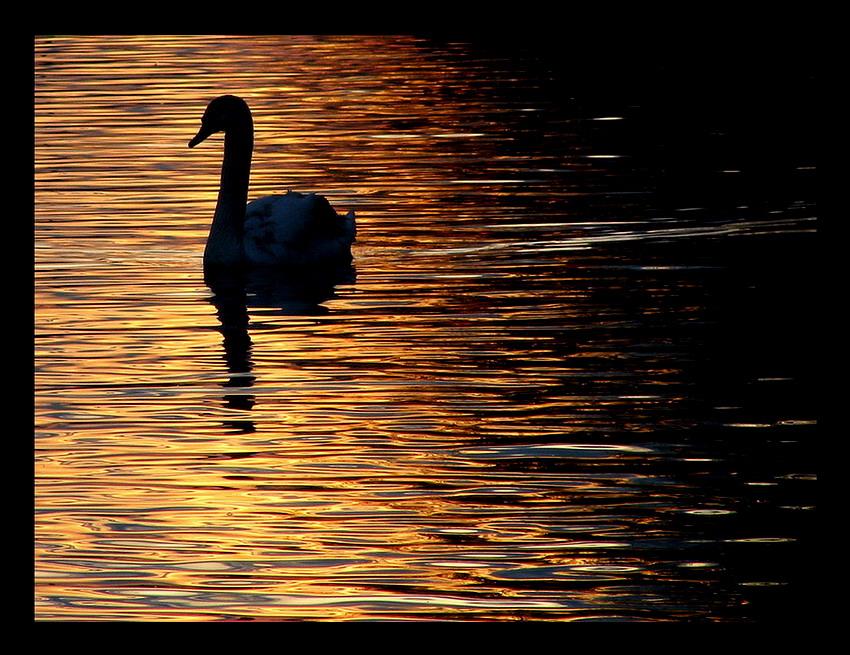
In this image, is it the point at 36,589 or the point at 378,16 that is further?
the point at 378,16

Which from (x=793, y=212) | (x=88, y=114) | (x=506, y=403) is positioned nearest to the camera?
(x=506, y=403)

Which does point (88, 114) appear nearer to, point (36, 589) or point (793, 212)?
point (793, 212)

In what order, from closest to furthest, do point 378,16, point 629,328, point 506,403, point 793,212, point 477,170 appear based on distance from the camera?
point 506,403 < point 629,328 < point 378,16 < point 793,212 < point 477,170

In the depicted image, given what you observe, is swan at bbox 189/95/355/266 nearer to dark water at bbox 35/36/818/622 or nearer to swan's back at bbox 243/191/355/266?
swan's back at bbox 243/191/355/266

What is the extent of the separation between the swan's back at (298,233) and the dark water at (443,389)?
0.31m

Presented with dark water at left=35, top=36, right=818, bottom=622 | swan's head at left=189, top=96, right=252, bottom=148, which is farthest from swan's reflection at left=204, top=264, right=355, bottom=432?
swan's head at left=189, top=96, right=252, bottom=148

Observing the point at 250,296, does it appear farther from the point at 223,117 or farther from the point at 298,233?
the point at 223,117

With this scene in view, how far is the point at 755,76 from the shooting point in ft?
98.5

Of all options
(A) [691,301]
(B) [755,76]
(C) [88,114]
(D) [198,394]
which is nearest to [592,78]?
(B) [755,76]

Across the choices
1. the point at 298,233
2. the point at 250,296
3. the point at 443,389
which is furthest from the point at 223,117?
the point at 443,389

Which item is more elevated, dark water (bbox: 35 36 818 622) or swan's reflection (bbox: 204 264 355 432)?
dark water (bbox: 35 36 818 622)

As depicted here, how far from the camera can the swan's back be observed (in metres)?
15.1

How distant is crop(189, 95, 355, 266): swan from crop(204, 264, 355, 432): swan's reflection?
118mm

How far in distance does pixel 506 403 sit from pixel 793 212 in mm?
7174
